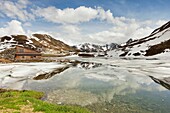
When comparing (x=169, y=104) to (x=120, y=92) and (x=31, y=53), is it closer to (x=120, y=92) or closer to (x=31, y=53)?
(x=120, y=92)

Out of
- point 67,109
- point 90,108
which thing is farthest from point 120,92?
point 67,109

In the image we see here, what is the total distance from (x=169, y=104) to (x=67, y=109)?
12.2 metres

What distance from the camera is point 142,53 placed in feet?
388

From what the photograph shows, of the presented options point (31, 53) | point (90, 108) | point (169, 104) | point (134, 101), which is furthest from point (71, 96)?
point (31, 53)

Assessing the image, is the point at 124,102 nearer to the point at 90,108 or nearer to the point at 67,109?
the point at 90,108

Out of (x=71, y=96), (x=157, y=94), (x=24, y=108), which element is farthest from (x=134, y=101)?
(x=24, y=108)

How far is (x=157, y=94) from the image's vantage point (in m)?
26.6

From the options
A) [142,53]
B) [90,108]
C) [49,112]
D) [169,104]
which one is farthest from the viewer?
[142,53]

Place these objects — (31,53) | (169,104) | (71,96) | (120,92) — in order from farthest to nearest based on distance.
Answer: (31,53) → (120,92) → (71,96) → (169,104)

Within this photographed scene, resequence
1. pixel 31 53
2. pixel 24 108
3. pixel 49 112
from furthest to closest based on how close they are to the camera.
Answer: pixel 31 53 → pixel 24 108 → pixel 49 112

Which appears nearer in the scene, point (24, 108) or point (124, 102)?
point (24, 108)

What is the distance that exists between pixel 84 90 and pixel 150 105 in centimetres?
1065

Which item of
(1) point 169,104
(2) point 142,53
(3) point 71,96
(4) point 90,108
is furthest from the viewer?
(2) point 142,53

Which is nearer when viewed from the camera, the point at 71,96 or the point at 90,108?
the point at 90,108
